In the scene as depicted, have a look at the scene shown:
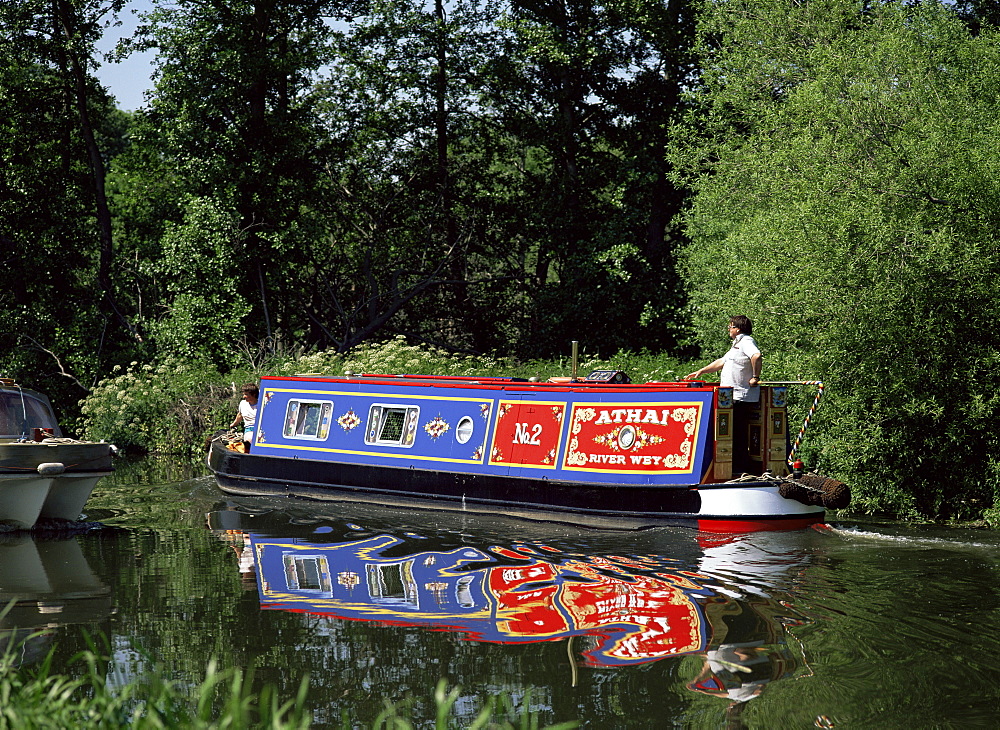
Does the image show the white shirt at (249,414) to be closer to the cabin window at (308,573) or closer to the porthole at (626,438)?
the cabin window at (308,573)

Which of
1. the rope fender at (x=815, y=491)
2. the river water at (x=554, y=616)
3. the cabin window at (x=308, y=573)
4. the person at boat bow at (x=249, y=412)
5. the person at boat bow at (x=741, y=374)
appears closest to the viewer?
the river water at (x=554, y=616)

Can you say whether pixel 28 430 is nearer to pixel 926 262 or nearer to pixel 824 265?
pixel 824 265

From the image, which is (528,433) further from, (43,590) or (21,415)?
(21,415)

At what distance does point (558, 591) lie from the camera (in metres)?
8.68

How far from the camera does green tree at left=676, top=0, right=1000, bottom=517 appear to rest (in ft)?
40.5

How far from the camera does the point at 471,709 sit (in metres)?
5.88

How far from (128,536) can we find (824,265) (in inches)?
334

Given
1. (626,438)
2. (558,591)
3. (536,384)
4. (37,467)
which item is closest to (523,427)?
(536,384)

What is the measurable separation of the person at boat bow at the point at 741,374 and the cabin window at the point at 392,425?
4.15m

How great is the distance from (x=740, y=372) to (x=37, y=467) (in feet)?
24.6

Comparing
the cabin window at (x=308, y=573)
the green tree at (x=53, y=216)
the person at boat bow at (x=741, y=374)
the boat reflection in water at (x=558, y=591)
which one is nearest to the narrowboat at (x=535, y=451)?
the person at boat bow at (x=741, y=374)

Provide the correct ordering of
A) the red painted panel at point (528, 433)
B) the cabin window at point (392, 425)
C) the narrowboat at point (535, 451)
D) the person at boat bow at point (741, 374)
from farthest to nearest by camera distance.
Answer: the cabin window at point (392, 425) < the red painted panel at point (528, 433) < the narrowboat at point (535, 451) < the person at boat bow at point (741, 374)

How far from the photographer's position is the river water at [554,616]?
19.8ft

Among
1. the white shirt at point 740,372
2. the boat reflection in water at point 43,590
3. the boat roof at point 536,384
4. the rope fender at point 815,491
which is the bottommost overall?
the boat reflection in water at point 43,590
